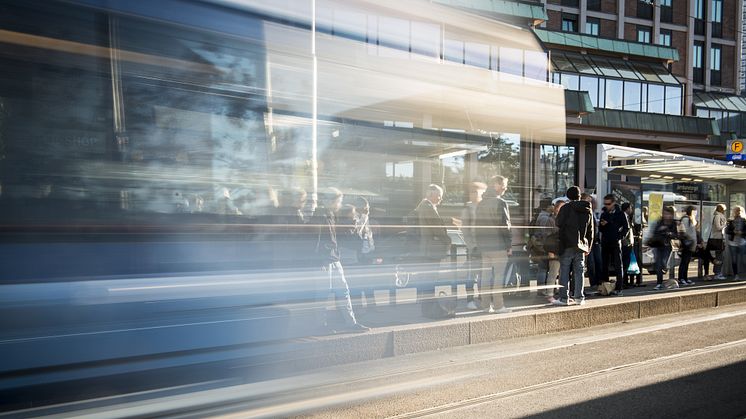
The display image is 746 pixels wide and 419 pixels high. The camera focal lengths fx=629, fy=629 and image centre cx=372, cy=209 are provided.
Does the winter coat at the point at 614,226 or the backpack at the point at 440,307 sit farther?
the winter coat at the point at 614,226

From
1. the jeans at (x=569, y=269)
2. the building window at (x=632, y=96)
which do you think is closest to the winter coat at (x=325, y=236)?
the jeans at (x=569, y=269)

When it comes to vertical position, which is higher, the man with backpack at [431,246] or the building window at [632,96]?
the building window at [632,96]

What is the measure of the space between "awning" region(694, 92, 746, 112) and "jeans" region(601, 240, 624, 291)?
3065 centimetres

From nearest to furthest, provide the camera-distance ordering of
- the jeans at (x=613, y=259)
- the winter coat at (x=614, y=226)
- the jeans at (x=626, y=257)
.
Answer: the jeans at (x=613, y=259) → the winter coat at (x=614, y=226) → the jeans at (x=626, y=257)

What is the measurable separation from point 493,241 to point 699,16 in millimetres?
41034

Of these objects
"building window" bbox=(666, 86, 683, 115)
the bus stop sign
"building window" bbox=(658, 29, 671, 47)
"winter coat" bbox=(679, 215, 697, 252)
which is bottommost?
"winter coat" bbox=(679, 215, 697, 252)

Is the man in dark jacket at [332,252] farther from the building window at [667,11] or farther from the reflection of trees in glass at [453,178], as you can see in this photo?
the building window at [667,11]

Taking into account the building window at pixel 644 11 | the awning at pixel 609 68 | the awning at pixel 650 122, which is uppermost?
the building window at pixel 644 11

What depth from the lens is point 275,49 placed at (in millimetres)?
4938

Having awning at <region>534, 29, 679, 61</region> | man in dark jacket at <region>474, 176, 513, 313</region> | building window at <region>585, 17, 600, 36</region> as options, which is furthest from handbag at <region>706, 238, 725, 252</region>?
building window at <region>585, 17, 600, 36</region>

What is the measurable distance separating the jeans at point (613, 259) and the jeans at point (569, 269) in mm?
1658

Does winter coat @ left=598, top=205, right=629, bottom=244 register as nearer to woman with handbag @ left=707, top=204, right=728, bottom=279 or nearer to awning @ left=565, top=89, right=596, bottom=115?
woman with handbag @ left=707, top=204, right=728, bottom=279

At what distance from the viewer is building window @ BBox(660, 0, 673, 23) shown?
39.5m

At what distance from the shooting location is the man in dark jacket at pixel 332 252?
5434 millimetres
